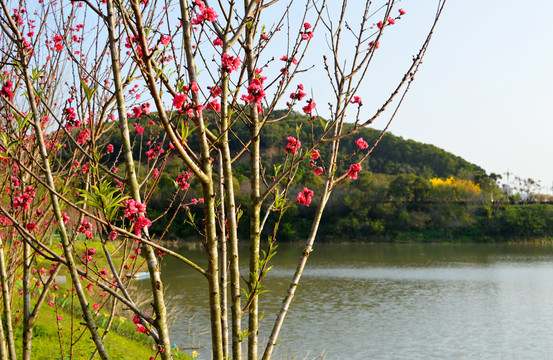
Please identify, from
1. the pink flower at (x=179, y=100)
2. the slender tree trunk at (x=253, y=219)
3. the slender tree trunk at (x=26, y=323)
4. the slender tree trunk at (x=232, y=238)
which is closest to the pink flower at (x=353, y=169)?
the slender tree trunk at (x=253, y=219)

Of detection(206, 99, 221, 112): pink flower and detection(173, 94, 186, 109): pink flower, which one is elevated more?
detection(206, 99, 221, 112): pink flower

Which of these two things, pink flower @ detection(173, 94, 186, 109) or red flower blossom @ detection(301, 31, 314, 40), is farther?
red flower blossom @ detection(301, 31, 314, 40)

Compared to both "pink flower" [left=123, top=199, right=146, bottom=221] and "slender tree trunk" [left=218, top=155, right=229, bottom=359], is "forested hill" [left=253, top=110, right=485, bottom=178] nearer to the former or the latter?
"slender tree trunk" [left=218, top=155, right=229, bottom=359]

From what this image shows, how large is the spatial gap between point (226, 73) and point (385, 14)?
896 mm

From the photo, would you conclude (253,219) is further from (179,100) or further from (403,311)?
(403,311)

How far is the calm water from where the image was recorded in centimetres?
983

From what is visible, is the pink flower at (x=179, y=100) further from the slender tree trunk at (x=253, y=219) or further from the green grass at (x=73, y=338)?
the green grass at (x=73, y=338)

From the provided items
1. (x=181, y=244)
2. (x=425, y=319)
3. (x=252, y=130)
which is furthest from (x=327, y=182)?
(x=181, y=244)

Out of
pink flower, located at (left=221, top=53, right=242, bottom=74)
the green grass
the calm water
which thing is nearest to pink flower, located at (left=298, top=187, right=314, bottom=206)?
pink flower, located at (left=221, top=53, right=242, bottom=74)

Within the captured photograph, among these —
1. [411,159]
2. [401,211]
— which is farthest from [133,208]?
[411,159]

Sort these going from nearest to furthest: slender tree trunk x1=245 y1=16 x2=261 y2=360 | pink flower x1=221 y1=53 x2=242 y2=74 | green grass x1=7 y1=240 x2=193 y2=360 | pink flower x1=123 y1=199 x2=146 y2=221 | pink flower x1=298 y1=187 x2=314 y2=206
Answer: pink flower x1=123 y1=199 x2=146 y2=221 < pink flower x1=221 y1=53 x2=242 y2=74 < slender tree trunk x1=245 y1=16 x2=261 y2=360 < pink flower x1=298 y1=187 x2=314 y2=206 < green grass x1=7 y1=240 x2=193 y2=360

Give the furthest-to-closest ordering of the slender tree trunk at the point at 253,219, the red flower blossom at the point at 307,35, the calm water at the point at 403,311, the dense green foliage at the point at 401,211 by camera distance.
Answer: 1. the dense green foliage at the point at 401,211
2. the calm water at the point at 403,311
3. the red flower blossom at the point at 307,35
4. the slender tree trunk at the point at 253,219

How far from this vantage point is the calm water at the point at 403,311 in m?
9.83

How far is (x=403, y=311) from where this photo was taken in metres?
13.4
